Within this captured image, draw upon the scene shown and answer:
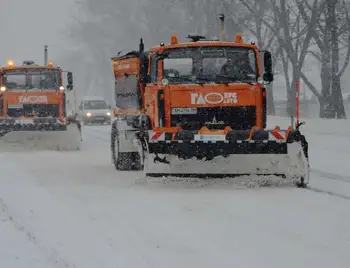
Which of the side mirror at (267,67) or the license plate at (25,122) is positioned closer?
the side mirror at (267,67)

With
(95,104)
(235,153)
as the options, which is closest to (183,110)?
(235,153)

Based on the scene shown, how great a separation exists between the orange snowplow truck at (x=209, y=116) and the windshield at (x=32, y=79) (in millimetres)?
7910

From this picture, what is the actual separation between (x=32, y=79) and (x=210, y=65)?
10105mm

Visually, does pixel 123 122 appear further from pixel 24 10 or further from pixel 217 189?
pixel 24 10

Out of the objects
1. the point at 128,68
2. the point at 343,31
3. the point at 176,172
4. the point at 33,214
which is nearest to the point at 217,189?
the point at 176,172

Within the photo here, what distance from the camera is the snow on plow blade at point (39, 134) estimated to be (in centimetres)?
2025

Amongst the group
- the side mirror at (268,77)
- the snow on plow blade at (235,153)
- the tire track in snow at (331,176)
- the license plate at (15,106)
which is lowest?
the tire track in snow at (331,176)

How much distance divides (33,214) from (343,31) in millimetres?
24818

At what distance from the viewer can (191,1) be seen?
50219 mm

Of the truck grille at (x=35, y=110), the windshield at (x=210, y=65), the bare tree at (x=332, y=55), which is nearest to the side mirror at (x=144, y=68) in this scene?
the windshield at (x=210, y=65)

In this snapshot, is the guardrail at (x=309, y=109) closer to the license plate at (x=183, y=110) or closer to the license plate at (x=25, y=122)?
the license plate at (x=25, y=122)

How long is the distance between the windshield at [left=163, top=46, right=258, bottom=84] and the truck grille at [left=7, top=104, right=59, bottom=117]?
30.5ft

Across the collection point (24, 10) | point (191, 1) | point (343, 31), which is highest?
point (24, 10)

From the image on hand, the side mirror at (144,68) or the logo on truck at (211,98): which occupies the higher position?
the side mirror at (144,68)
